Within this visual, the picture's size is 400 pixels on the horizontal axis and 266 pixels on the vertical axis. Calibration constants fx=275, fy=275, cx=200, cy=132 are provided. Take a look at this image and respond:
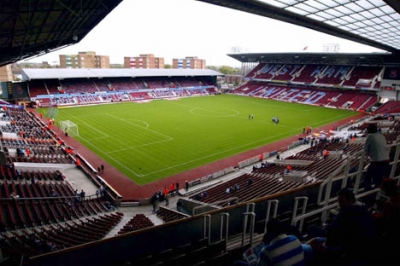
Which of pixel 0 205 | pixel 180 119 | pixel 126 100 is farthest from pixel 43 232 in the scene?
pixel 126 100

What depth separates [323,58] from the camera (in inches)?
2414

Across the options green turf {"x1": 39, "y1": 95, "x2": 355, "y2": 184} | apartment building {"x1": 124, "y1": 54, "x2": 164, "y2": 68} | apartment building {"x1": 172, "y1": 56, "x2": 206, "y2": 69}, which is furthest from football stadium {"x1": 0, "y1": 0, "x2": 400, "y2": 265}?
apartment building {"x1": 172, "y1": 56, "x2": 206, "y2": 69}

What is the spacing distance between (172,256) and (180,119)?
35.9 metres

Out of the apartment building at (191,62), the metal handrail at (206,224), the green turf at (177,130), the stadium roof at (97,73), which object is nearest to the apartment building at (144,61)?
the apartment building at (191,62)

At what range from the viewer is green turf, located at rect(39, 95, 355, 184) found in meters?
24.1

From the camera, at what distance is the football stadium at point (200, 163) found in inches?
170

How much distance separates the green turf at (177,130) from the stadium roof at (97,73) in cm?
1005

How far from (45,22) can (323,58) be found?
195 feet

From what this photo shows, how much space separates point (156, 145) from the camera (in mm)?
27891

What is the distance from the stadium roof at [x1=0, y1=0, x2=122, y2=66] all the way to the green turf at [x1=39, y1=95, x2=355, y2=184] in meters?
10.4

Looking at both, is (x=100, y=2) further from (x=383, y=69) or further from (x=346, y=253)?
(x=383, y=69)

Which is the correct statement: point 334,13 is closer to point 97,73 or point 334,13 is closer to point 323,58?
point 323,58

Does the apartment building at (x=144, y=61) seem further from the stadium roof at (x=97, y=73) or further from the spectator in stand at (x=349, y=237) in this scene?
the spectator in stand at (x=349, y=237)

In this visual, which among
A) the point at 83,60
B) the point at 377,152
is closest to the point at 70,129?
the point at 377,152
